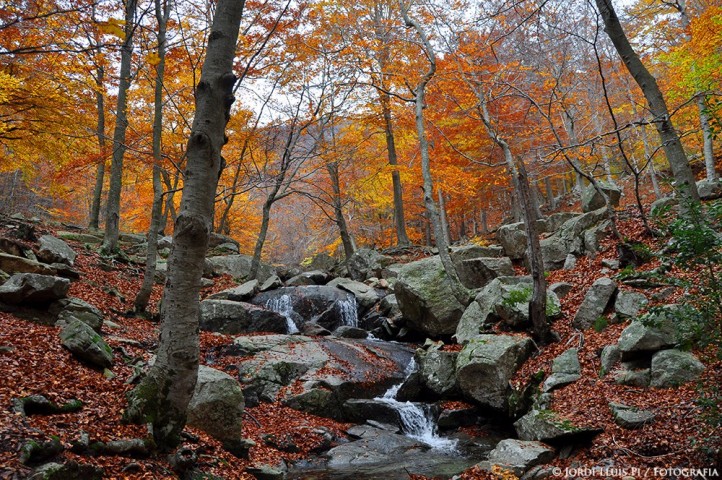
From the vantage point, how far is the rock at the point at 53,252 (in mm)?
10125

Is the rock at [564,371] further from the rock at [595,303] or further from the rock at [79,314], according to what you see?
the rock at [79,314]

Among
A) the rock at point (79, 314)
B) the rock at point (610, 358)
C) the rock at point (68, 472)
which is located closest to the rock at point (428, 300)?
the rock at point (610, 358)

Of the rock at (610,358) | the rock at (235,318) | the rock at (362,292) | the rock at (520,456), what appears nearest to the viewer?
the rock at (520,456)

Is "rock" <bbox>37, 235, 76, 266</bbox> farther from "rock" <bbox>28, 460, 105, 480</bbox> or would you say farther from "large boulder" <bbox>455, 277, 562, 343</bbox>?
"large boulder" <bbox>455, 277, 562, 343</bbox>

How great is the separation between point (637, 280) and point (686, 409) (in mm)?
3538

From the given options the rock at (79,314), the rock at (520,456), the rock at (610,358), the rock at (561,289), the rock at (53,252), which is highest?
the rock at (53,252)

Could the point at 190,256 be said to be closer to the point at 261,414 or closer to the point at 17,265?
the point at 261,414

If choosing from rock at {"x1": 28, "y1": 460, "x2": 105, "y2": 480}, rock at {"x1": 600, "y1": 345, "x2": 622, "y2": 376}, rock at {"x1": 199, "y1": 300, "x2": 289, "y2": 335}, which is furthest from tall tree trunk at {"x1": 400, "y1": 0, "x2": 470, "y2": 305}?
rock at {"x1": 28, "y1": 460, "x2": 105, "y2": 480}

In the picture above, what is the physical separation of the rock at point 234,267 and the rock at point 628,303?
42.6 ft

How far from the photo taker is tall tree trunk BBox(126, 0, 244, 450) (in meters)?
4.07

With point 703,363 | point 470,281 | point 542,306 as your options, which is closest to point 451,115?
point 470,281

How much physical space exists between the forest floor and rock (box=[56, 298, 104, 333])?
0.39 meters

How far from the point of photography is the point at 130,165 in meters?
18.2

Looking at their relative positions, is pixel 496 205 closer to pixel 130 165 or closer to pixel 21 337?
pixel 130 165
